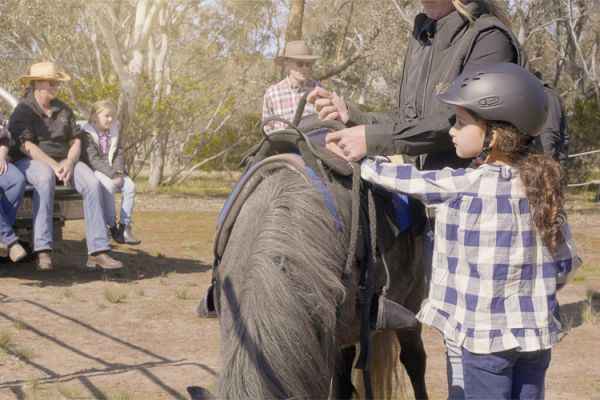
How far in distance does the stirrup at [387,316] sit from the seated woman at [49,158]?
209 inches

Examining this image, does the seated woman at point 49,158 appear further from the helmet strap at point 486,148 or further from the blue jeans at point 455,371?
the helmet strap at point 486,148

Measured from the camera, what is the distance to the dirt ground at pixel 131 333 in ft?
17.2

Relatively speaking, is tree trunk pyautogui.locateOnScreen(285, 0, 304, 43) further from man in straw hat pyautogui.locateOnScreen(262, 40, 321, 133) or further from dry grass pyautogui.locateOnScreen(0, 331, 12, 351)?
dry grass pyautogui.locateOnScreen(0, 331, 12, 351)

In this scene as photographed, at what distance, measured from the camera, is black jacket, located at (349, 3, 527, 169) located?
11.1 ft

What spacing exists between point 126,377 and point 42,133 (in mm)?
3889

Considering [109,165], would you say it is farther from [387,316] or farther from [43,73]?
[387,316]

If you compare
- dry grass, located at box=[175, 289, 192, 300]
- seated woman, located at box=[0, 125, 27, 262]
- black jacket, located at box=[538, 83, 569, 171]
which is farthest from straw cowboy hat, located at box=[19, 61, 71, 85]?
black jacket, located at box=[538, 83, 569, 171]

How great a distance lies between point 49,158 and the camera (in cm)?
834

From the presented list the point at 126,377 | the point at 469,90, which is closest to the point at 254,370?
the point at 469,90

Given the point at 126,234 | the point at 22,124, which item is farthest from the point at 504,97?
the point at 126,234

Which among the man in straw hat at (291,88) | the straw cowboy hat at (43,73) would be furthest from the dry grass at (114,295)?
the straw cowboy hat at (43,73)

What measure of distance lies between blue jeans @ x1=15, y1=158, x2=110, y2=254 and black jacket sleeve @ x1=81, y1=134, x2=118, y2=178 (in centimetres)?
25

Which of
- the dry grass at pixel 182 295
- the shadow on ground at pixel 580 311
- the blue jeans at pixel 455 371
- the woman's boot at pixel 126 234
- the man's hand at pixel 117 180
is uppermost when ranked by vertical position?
the man's hand at pixel 117 180

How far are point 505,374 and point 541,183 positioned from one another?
0.65 metres
